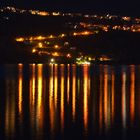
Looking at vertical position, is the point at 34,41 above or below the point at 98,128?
above

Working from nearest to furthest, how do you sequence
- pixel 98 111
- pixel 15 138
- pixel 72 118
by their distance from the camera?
1. pixel 15 138
2. pixel 72 118
3. pixel 98 111

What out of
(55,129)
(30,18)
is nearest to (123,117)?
(55,129)

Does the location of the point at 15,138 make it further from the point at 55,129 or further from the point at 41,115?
the point at 41,115

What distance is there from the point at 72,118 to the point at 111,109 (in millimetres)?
2954

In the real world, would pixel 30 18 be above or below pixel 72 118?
above

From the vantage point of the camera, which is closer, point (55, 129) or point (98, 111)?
point (55, 129)

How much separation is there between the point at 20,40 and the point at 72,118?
260 ft

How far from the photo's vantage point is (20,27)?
112 metres

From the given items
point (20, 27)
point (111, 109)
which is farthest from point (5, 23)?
point (111, 109)

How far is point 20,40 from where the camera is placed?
10200cm

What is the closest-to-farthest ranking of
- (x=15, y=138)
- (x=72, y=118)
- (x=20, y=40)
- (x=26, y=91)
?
1. (x=15, y=138)
2. (x=72, y=118)
3. (x=26, y=91)
4. (x=20, y=40)

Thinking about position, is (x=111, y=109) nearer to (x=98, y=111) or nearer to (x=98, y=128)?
(x=98, y=111)

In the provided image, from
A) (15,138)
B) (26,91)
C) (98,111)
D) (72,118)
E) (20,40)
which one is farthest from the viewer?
(20,40)

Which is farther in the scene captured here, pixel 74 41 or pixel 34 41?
pixel 74 41
